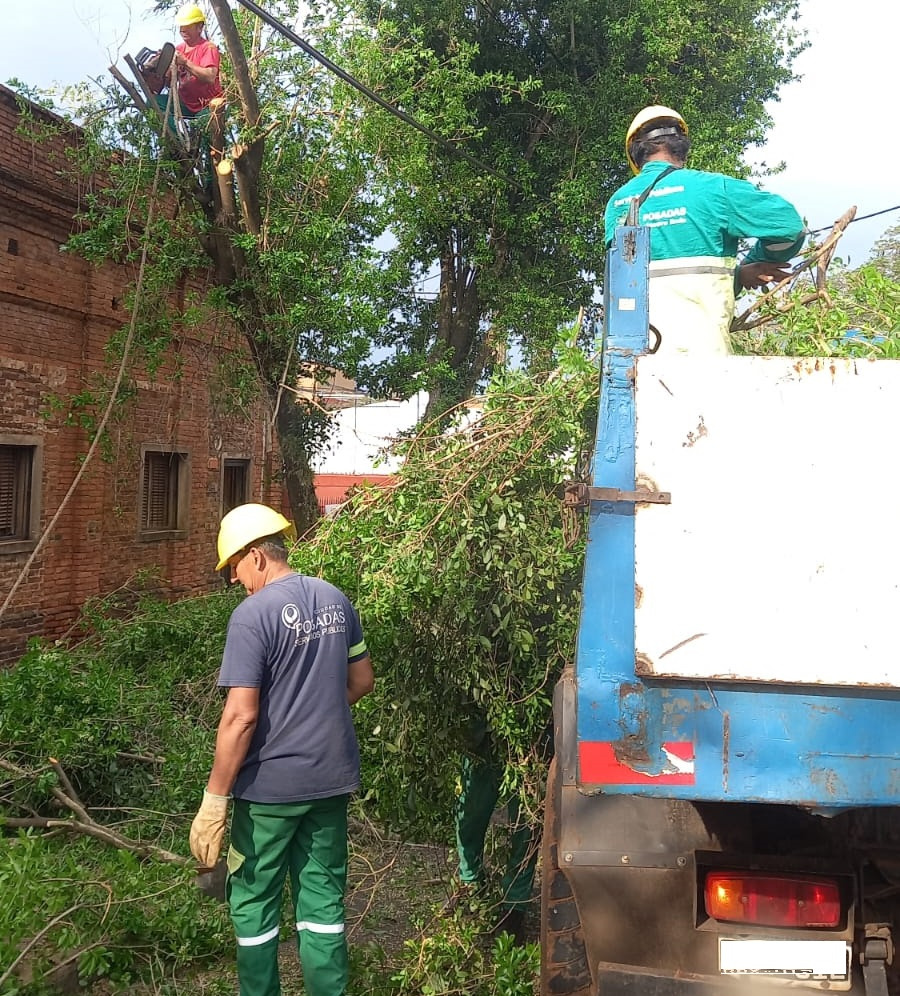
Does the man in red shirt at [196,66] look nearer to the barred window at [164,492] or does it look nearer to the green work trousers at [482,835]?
the barred window at [164,492]

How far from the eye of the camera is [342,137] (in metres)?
9.24

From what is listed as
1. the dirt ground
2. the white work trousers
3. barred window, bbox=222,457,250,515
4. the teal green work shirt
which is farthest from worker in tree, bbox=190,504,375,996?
barred window, bbox=222,457,250,515

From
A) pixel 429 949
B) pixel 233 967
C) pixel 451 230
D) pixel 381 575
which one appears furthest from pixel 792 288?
pixel 451 230

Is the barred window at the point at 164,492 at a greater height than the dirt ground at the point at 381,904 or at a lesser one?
greater

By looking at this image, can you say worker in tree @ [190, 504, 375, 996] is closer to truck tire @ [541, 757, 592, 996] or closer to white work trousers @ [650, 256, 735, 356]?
truck tire @ [541, 757, 592, 996]

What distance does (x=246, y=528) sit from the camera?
11.9ft

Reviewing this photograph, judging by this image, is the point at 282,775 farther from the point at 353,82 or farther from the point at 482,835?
the point at 353,82

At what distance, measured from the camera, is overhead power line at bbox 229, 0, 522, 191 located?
6.89 m

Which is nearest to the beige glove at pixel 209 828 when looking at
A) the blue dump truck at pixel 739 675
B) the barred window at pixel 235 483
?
the blue dump truck at pixel 739 675

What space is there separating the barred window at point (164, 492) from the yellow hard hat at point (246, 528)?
27.5 feet

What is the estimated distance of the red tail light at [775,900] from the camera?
8.40 feet

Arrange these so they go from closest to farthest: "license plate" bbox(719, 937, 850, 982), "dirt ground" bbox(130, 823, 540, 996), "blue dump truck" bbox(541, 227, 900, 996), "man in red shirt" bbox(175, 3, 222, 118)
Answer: "blue dump truck" bbox(541, 227, 900, 996) < "license plate" bbox(719, 937, 850, 982) < "dirt ground" bbox(130, 823, 540, 996) < "man in red shirt" bbox(175, 3, 222, 118)

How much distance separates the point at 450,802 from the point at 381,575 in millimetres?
1270

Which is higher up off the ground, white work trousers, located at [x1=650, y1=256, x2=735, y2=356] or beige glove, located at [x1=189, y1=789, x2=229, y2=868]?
white work trousers, located at [x1=650, y1=256, x2=735, y2=356]
